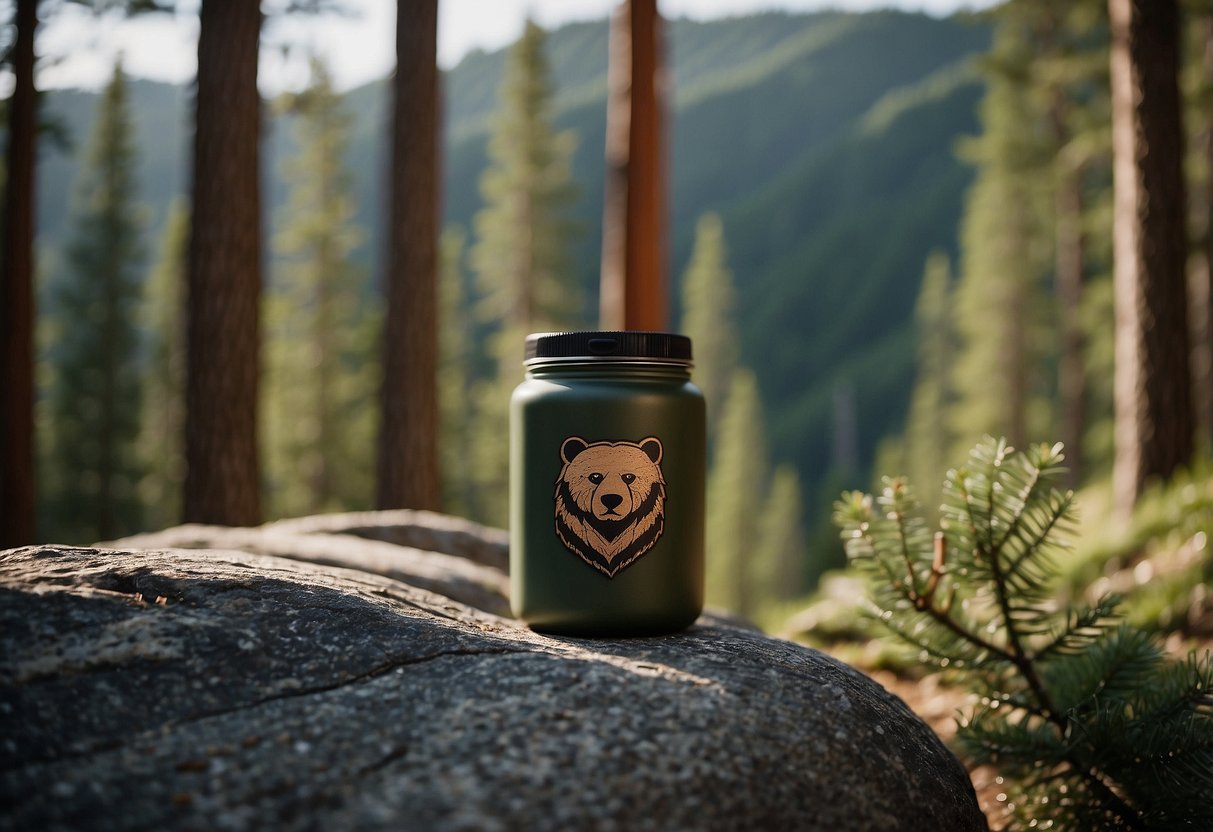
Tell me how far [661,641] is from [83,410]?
30.1 m

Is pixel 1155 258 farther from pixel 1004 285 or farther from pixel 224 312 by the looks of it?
pixel 1004 285

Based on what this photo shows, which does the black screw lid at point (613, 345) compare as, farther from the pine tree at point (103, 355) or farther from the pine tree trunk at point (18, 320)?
the pine tree at point (103, 355)

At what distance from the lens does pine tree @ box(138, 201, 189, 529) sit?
28403mm

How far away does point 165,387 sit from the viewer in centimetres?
3359

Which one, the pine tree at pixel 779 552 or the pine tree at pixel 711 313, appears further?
the pine tree at pixel 711 313

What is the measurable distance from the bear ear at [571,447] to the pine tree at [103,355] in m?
27.9

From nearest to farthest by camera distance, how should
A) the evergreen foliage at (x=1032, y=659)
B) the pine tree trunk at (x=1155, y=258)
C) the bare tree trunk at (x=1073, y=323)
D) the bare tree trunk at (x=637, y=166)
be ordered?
the evergreen foliage at (x=1032, y=659) → the pine tree trunk at (x=1155, y=258) → the bare tree trunk at (x=637, y=166) → the bare tree trunk at (x=1073, y=323)

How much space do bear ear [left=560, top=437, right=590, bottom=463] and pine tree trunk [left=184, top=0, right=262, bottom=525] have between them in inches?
216

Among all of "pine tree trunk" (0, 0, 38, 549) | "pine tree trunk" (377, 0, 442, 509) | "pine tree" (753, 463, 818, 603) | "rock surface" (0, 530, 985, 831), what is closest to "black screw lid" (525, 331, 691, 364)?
"rock surface" (0, 530, 985, 831)

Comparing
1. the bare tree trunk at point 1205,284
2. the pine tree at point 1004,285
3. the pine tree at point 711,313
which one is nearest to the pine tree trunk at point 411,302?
the bare tree trunk at point 1205,284

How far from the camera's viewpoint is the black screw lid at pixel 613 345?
271 cm

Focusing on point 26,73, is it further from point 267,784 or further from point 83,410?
point 83,410

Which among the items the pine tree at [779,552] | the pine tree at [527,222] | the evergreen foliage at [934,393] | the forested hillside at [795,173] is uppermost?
the forested hillside at [795,173]

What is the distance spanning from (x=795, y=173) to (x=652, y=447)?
147115mm
